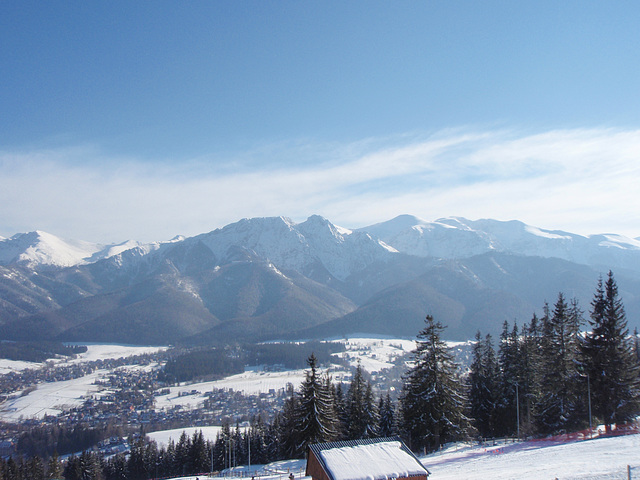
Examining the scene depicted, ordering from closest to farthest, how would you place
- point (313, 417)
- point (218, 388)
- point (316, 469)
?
point (316, 469)
point (313, 417)
point (218, 388)

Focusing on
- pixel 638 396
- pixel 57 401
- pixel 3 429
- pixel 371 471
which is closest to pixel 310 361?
pixel 371 471

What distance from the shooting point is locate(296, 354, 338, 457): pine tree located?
44.3m

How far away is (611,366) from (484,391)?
1985 cm

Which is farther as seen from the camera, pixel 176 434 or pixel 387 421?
pixel 176 434

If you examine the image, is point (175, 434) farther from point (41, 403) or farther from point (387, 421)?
point (41, 403)

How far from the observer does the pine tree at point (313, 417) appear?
44344 millimetres

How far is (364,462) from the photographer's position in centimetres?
2658

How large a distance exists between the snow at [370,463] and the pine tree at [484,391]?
32421mm

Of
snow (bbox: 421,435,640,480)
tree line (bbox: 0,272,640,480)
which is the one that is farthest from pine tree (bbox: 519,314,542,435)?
snow (bbox: 421,435,640,480)

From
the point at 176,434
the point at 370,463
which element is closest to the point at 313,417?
the point at 370,463

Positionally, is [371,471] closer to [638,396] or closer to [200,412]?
[638,396]

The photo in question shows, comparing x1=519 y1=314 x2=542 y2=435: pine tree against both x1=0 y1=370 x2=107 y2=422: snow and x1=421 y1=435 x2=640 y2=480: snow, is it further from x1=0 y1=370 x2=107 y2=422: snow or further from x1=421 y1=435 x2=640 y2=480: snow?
x1=0 y1=370 x2=107 y2=422: snow

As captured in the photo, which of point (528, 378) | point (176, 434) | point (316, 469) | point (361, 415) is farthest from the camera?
point (176, 434)

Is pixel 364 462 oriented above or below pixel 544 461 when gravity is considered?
above
